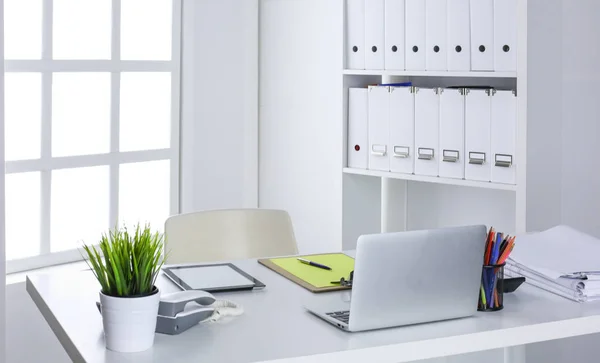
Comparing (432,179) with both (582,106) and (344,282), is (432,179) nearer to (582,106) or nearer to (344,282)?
(582,106)

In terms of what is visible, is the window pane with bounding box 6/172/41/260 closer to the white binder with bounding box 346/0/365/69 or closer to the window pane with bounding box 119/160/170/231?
the window pane with bounding box 119/160/170/231

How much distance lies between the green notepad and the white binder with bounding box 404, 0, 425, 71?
41.3 inches

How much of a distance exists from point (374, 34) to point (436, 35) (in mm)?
284

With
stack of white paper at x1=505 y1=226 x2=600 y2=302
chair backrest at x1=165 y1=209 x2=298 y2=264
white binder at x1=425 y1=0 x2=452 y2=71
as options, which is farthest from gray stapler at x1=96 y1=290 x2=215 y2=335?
white binder at x1=425 y1=0 x2=452 y2=71

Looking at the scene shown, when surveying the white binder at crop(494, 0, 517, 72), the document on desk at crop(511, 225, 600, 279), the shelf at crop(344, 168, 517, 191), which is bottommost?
the document on desk at crop(511, 225, 600, 279)

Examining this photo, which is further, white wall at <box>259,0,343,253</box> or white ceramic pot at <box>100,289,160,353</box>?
white wall at <box>259,0,343,253</box>

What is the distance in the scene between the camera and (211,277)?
1.98 metres

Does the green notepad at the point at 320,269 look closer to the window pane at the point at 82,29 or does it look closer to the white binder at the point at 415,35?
the white binder at the point at 415,35

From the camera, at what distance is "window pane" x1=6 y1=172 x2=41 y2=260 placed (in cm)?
313

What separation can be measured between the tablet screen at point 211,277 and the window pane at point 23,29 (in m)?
1.42

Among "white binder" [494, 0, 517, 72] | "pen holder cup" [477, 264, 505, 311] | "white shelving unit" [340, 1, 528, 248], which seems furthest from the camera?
"white shelving unit" [340, 1, 528, 248]

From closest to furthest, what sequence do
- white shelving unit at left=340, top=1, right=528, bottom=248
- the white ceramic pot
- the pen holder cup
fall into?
the white ceramic pot < the pen holder cup < white shelving unit at left=340, top=1, right=528, bottom=248

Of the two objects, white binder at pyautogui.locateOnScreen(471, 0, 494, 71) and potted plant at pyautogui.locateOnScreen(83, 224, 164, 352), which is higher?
white binder at pyautogui.locateOnScreen(471, 0, 494, 71)

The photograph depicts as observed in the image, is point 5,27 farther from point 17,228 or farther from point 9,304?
point 9,304
